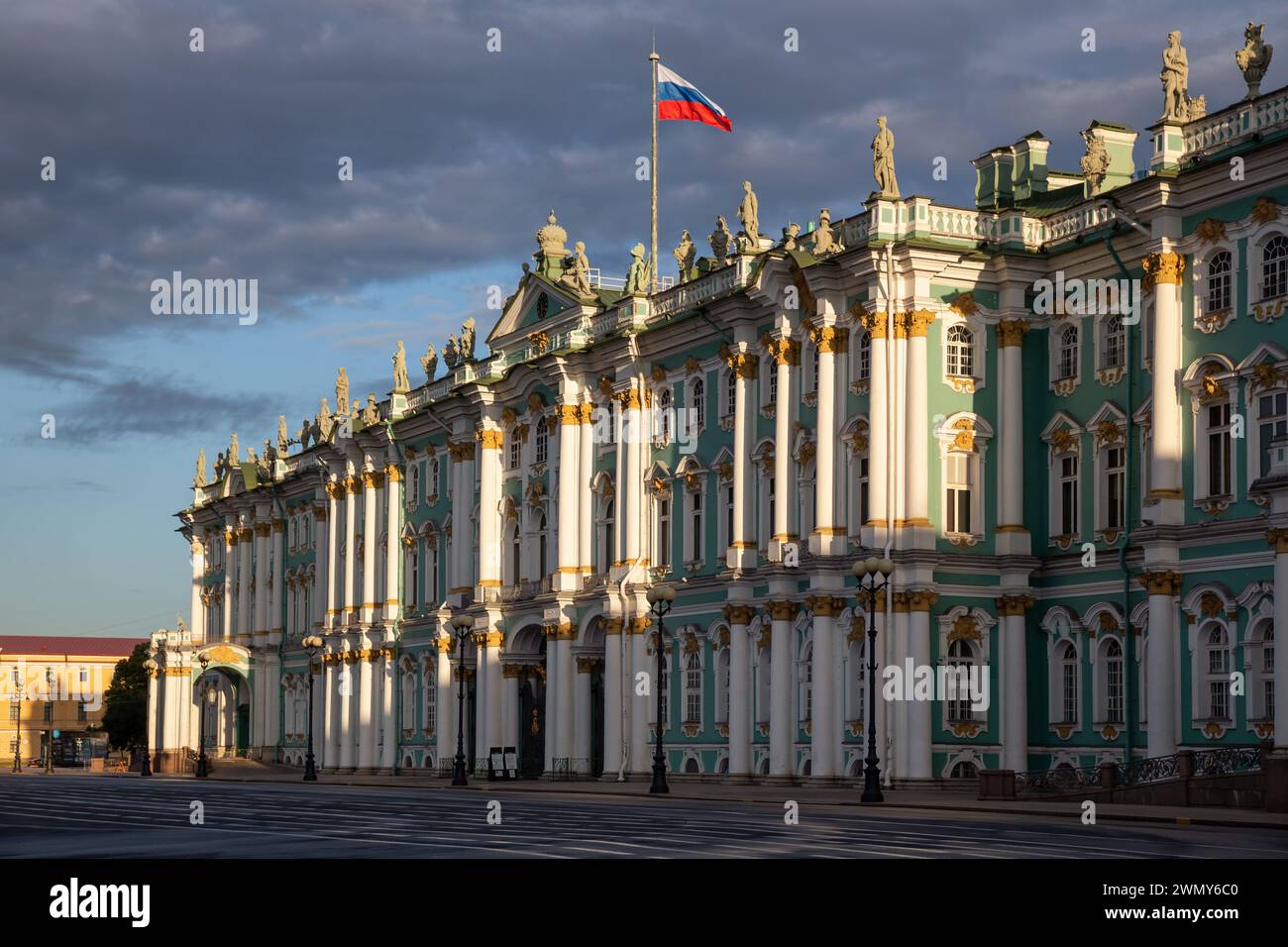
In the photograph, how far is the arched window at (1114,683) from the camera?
2060 inches

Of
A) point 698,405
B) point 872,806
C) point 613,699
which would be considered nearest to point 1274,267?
point 872,806

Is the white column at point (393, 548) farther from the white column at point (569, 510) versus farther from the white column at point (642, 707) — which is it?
the white column at point (642, 707)

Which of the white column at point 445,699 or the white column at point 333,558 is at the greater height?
the white column at point 333,558

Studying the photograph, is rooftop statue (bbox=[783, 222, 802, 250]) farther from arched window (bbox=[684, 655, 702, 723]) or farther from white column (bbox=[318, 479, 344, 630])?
white column (bbox=[318, 479, 344, 630])

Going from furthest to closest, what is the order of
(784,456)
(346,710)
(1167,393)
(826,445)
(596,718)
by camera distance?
(346,710), (596,718), (784,456), (826,445), (1167,393)

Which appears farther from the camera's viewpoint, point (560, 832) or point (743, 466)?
point (743, 466)

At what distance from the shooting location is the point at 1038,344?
56875 mm

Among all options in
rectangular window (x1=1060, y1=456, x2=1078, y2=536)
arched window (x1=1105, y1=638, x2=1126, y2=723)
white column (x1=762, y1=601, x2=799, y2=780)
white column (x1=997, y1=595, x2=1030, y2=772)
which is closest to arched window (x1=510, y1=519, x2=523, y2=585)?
white column (x1=762, y1=601, x2=799, y2=780)

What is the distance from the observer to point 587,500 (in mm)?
72000

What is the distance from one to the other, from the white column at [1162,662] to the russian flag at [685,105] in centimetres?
2283

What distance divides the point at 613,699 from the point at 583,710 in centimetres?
352

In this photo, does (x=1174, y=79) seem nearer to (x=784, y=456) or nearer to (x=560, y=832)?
(x=784, y=456)

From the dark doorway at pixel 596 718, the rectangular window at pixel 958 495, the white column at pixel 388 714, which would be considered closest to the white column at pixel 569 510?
the dark doorway at pixel 596 718
